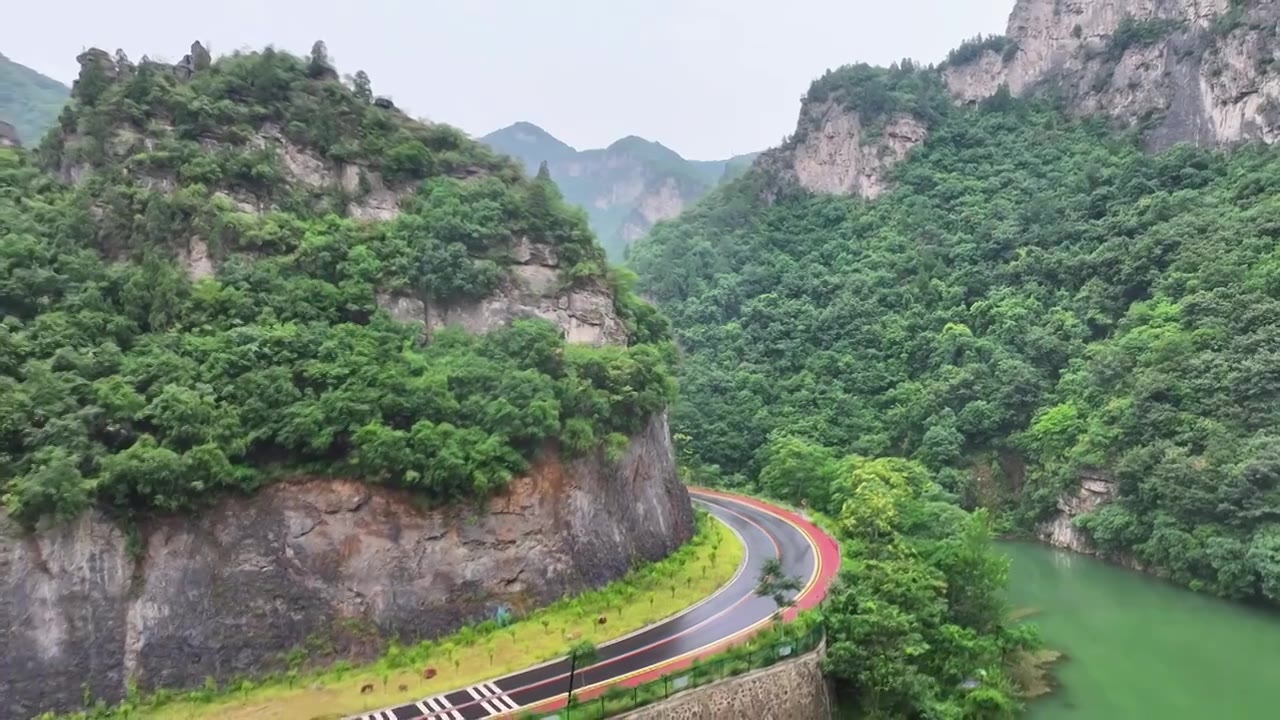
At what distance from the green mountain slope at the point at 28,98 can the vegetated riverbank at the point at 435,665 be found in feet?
216

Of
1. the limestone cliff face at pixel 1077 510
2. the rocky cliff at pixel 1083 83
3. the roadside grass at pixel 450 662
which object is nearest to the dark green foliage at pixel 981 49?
the rocky cliff at pixel 1083 83

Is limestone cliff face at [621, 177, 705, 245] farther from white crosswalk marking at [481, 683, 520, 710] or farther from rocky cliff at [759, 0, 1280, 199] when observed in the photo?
white crosswalk marking at [481, 683, 520, 710]

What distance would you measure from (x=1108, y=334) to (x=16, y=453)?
186 feet

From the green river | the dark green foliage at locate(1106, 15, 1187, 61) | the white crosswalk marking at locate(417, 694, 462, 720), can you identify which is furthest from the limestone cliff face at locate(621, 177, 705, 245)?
the white crosswalk marking at locate(417, 694, 462, 720)

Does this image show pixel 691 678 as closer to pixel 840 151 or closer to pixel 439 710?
pixel 439 710

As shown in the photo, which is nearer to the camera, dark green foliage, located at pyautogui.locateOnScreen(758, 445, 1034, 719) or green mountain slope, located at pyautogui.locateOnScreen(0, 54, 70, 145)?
dark green foliage, located at pyautogui.locateOnScreen(758, 445, 1034, 719)

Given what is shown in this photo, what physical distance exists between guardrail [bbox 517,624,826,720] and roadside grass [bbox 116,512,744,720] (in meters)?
3.87

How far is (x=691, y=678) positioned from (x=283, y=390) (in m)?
14.3

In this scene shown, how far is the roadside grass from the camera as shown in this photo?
19531 millimetres

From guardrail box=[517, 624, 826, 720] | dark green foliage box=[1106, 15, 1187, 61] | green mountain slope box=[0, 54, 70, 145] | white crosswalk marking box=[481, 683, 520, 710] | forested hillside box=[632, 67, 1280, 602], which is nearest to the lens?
guardrail box=[517, 624, 826, 720]

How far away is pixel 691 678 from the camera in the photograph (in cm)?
1947

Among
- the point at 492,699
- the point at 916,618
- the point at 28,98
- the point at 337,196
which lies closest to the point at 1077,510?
the point at 916,618

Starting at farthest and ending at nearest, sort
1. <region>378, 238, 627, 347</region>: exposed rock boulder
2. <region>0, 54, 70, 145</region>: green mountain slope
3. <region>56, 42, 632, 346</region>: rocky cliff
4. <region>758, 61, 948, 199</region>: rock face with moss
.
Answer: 1. <region>758, 61, 948, 199</region>: rock face with moss
2. <region>0, 54, 70, 145</region>: green mountain slope
3. <region>378, 238, 627, 347</region>: exposed rock boulder
4. <region>56, 42, 632, 346</region>: rocky cliff

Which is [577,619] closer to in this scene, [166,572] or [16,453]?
[166,572]
